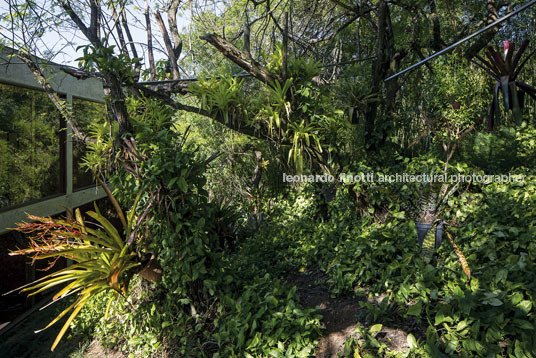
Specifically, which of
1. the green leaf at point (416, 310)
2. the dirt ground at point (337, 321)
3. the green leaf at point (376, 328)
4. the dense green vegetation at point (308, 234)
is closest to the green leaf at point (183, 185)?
the dense green vegetation at point (308, 234)

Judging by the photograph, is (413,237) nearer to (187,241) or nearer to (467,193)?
(467,193)

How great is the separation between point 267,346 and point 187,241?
0.95m

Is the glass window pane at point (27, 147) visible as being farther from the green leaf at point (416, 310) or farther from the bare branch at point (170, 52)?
the green leaf at point (416, 310)

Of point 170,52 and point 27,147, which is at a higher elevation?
point 170,52

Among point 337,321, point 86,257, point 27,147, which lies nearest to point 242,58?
point 86,257

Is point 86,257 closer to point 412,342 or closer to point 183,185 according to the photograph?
point 183,185

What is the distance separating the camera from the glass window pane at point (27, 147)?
13.6 feet

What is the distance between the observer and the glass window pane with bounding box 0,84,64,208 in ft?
13.6

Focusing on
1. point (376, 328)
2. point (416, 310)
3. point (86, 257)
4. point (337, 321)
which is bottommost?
point (337, 321)

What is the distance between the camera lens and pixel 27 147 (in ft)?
14.9

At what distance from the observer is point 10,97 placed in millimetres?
4191

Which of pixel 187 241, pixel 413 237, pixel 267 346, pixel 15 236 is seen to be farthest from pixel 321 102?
pixel 15 236

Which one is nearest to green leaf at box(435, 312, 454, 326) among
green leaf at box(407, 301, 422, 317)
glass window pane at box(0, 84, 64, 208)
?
green leaf at box(407, 301, 422, 317)

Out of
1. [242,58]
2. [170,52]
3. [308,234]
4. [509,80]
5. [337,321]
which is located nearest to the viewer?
[337,321]
